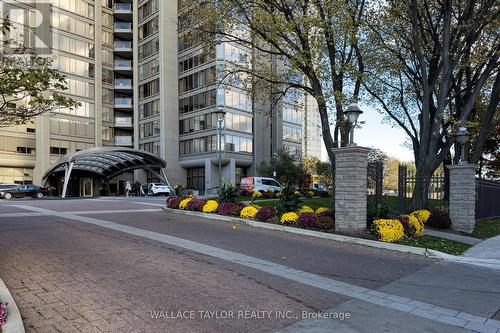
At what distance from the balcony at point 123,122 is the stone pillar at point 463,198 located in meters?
57.6

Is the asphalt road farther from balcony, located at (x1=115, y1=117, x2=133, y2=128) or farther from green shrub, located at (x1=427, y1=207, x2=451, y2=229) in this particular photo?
balcony, located at (x1=115, y1=117, x2=133, y2=128)

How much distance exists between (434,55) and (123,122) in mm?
56100

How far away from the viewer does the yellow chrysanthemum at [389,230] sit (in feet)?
37.4

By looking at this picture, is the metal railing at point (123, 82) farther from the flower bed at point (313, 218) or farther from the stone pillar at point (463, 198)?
the stone pillar at point (463, 198)

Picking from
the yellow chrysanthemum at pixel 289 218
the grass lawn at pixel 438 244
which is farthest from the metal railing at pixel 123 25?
the grass lawn at pixel 438 244

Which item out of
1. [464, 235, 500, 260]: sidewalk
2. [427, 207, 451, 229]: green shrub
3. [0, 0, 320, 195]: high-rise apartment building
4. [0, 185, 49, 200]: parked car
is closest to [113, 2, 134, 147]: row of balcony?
[0, 0, 320, 195]: high-rise apartment building

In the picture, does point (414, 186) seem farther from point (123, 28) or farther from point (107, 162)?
point (123, 28)

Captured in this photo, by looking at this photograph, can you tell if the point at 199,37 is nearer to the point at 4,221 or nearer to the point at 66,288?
the point at 4,221

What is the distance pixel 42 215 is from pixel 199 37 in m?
9.87

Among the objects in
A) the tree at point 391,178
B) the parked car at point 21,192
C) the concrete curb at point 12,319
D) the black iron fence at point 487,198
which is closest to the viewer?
the concrete curb at point 12,319

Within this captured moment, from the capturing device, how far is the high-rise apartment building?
177 ft

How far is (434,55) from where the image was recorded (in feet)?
58.8

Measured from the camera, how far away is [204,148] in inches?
2192

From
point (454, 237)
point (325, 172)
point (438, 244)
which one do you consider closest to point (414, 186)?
point (454, 237)
